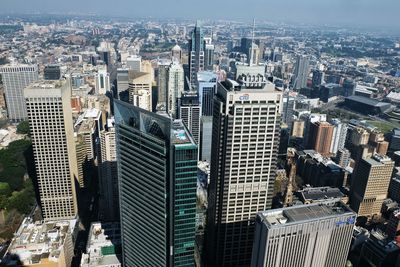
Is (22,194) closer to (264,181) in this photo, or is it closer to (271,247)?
(264,181)

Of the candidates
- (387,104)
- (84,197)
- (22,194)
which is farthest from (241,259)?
(387,104)

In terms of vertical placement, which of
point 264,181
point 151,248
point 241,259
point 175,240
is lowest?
point 241,259

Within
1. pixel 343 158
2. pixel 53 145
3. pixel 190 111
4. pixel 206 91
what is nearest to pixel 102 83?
pixel 206 91

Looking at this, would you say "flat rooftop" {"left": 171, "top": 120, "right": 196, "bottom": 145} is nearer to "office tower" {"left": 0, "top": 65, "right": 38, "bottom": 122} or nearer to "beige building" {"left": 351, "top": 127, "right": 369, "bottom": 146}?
"beige building" {"left": 351, "top": 127, "right": 369, "bottom": 146}

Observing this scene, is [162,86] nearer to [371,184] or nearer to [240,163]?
[371,184]

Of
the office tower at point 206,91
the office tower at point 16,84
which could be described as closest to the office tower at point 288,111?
the office tower at point 206,91

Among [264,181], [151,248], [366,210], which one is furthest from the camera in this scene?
[366,210]
